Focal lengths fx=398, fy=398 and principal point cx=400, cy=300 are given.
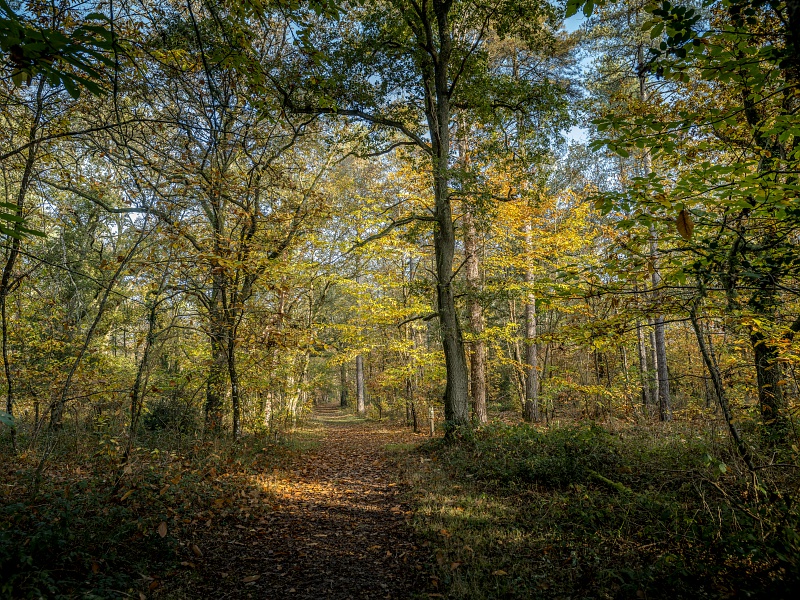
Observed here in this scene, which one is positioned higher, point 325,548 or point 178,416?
point 178,416

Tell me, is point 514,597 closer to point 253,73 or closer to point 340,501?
point 340,501

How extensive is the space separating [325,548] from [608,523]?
3458 millimetres

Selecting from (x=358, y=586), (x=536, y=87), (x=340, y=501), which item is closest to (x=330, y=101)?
(x=358, y=586)

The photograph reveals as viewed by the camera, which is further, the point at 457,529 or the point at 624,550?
the point at 457,529

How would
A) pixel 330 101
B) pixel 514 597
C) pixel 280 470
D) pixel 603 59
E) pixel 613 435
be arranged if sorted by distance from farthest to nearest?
pixel 603 59
pixel 280 470
pixel 613 435
pixel 330 101
pixel 514 597

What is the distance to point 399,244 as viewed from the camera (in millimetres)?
12148

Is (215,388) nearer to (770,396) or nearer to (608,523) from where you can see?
(608,523)

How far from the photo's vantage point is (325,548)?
16.6ft

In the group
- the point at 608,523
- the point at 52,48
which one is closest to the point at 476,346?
the point at 608,523

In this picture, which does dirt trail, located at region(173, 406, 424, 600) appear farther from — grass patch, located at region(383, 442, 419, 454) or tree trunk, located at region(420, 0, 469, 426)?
tree trunk, located at region(420, 0, 469, 426)

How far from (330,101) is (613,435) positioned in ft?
25.6

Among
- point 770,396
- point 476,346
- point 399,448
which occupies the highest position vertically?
point 476,346

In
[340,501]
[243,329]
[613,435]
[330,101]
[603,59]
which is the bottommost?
[340,501]

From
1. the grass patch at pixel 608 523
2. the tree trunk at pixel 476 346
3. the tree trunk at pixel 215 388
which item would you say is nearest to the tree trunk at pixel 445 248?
the grass patch at pixel 608 523
